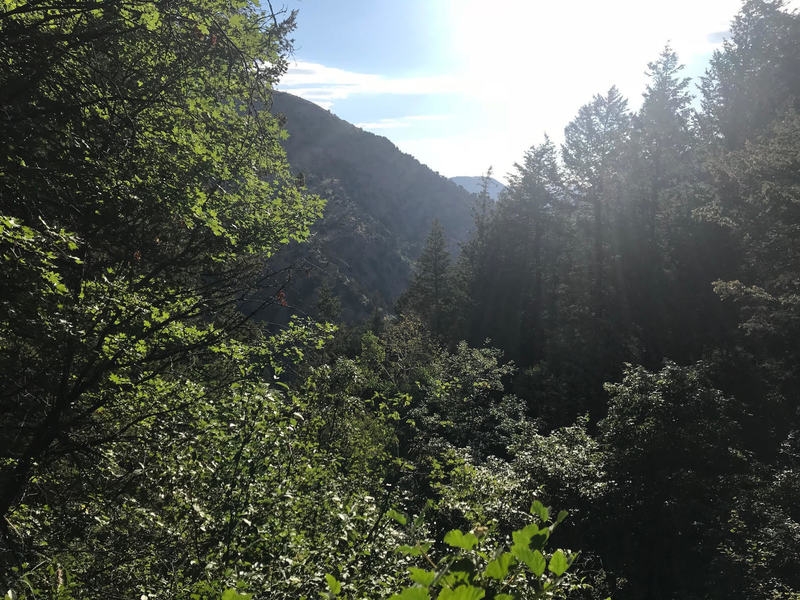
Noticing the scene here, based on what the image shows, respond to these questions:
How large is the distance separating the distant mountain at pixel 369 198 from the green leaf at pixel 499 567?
106 meters

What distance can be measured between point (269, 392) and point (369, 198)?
144577mm

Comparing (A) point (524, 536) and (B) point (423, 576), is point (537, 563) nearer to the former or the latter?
(A) point (524, 536)

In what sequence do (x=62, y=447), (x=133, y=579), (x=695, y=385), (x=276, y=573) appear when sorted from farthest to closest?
(x=695, y=385)
(x=62, y=447)
(x=133, y=579)
(x=276, y=573)

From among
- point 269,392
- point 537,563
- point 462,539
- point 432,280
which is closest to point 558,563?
point 537,563

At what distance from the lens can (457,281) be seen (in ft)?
157

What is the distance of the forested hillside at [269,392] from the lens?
4449mm

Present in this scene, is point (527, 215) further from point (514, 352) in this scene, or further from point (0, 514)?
point (0, 514)

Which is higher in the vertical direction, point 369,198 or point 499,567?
point 369,198

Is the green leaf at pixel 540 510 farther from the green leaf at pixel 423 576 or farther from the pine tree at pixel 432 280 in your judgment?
the pine tree at pixel 432 280

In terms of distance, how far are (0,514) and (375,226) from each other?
131m

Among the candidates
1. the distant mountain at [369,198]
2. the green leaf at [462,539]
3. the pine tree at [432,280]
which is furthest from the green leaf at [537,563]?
the distant mountain at [369,198]

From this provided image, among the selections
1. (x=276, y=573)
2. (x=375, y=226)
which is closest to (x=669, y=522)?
(x=276, y=573)

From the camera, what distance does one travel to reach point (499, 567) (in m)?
1.27

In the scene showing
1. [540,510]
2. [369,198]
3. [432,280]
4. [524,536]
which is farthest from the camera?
[369,198]
